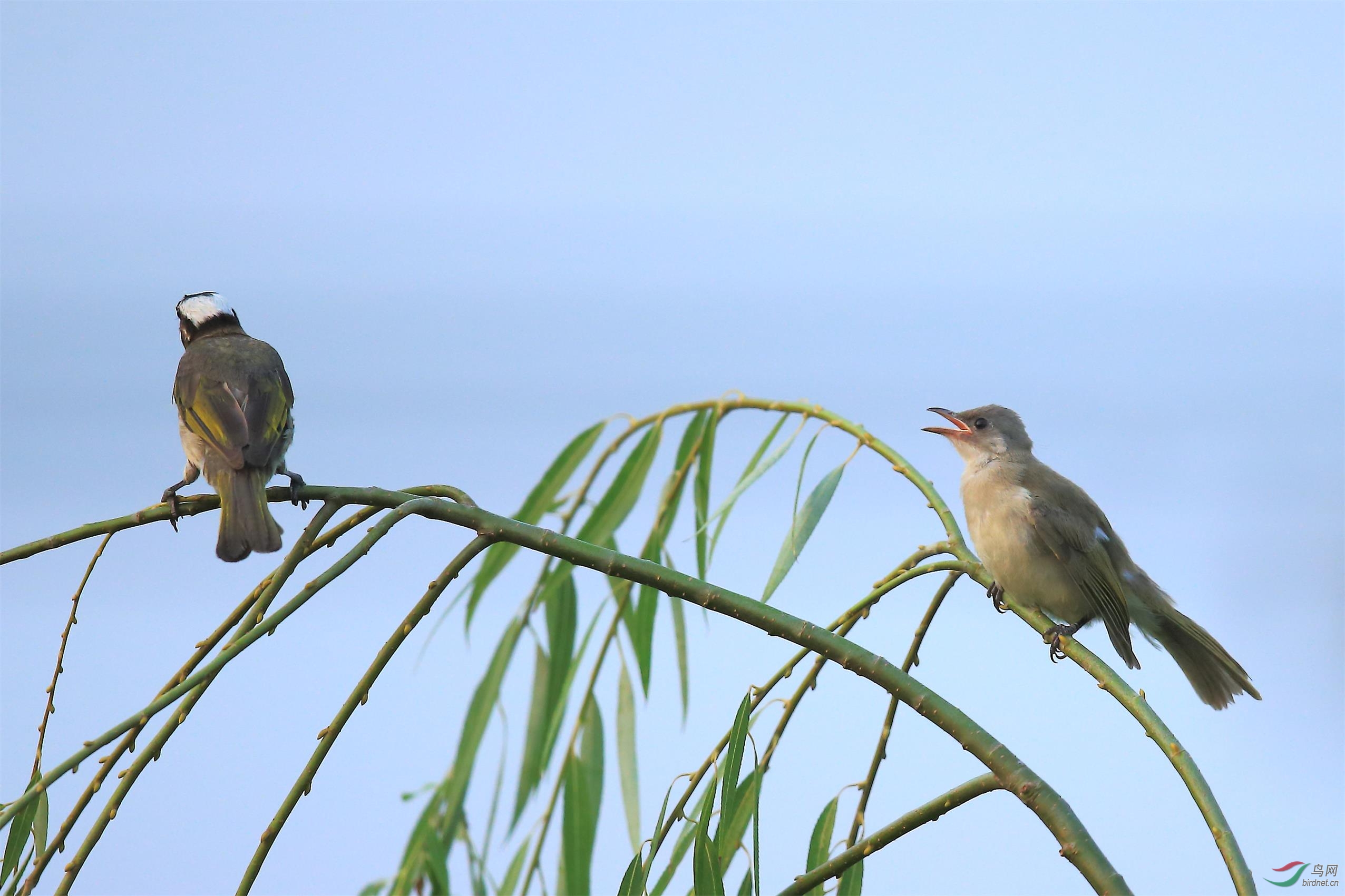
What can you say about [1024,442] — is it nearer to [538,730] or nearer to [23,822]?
[538,730]

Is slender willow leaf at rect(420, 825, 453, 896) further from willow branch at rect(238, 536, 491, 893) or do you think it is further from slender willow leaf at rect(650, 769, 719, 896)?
willow branch at rect(238, 536, 491, 893)

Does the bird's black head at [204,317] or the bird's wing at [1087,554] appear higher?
the bird's black head at [204,317]

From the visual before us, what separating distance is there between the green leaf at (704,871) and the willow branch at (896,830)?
143mm

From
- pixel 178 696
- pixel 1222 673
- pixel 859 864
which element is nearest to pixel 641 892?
pixel 859 864

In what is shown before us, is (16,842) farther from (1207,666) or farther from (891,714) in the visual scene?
(1207,666)

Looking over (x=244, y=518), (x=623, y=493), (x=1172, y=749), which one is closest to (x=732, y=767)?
(x=1172, y=749)

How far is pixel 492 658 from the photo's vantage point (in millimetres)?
3010

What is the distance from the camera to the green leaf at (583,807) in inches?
104

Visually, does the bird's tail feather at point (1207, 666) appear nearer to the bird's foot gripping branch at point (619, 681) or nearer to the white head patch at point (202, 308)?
the bird's foot gripping branch at point (619, 681)

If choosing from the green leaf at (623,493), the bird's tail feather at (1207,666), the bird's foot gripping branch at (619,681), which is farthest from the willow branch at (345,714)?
the bird's tail feather at (1207,666)

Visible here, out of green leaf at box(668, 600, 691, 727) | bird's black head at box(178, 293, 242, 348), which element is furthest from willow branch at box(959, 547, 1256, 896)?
bird's black head at box(178, 293, 242, 348)

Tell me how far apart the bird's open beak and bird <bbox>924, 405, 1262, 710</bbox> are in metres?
0.13

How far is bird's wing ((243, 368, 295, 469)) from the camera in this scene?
8.26ft

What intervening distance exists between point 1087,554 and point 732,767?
1942 mm
